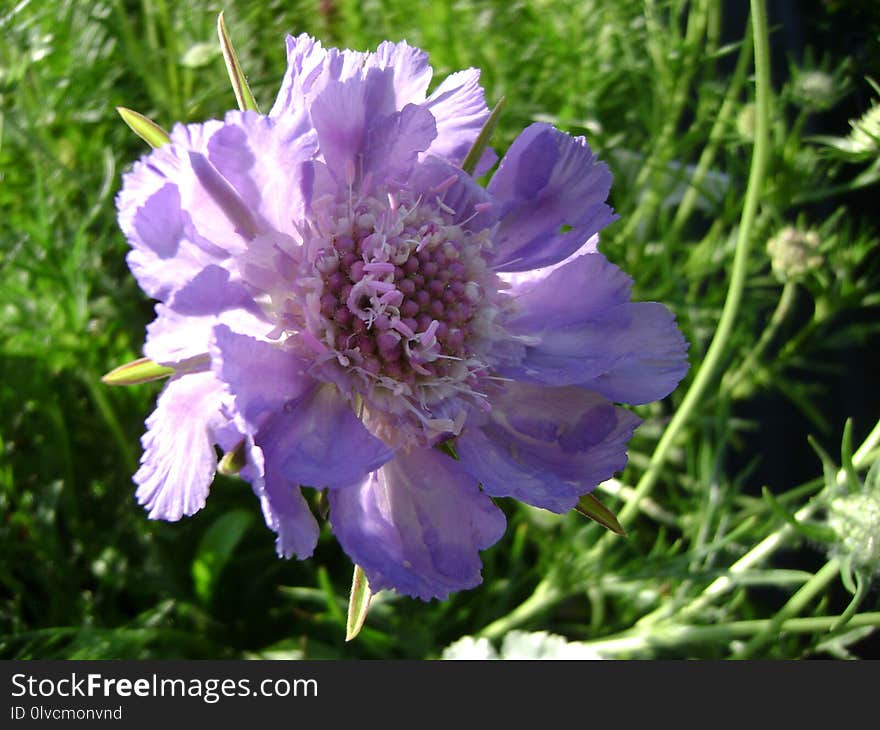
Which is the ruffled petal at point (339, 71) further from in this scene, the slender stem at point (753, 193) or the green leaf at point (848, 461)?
the green leaf at point (848, 461)

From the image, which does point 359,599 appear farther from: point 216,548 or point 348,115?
point 216,548

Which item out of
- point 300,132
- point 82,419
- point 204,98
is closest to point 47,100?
point 204,98

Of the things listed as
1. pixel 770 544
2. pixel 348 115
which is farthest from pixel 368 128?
pixel 770 544

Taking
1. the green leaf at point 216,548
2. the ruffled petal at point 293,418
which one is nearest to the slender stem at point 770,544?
the ruffled petal at point 293,418

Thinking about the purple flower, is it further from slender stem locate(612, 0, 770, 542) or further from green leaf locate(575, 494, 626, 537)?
slender stem locate(612, 0, 770, 542)

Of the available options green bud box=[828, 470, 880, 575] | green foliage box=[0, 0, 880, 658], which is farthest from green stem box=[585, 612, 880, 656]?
green bud box=[828, 470, 880, 575]

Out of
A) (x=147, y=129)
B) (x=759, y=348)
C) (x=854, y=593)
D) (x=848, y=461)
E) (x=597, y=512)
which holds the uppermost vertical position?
(x=147, y=129)
